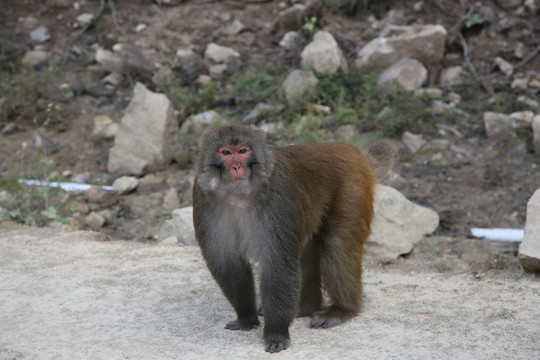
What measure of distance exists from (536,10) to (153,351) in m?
8.72

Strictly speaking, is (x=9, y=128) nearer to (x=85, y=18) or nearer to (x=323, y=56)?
(x=85, y=18)

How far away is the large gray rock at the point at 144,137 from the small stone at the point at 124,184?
277 mm

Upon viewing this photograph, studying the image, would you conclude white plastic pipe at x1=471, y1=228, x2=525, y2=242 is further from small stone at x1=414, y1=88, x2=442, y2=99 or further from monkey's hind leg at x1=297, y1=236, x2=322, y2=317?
monkey's hind leg at x1=297, y1=236, x2=322, y2=317

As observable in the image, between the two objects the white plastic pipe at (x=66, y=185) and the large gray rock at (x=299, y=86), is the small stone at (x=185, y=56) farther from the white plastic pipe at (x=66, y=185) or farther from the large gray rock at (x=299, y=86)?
the white plastic pipe at (x=66, y=185)

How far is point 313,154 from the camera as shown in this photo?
4.78 m

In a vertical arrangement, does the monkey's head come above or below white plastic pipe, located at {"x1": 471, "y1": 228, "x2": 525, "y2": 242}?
above

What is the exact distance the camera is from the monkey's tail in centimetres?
532

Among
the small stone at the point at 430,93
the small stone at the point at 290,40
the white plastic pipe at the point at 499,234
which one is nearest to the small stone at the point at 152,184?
the small stone at the point at 290,40

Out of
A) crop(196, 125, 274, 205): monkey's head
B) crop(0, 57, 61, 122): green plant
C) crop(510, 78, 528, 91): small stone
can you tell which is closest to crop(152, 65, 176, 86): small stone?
crop(0, 57, 61, 122): green plant

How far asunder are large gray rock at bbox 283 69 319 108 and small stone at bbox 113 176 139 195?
244 cm

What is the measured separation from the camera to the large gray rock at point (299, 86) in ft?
30.2

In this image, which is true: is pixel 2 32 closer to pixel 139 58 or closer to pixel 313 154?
pixel 139 58

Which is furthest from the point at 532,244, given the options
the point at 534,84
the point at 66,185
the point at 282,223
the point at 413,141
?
the point at 66,185

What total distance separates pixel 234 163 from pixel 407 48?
6519 millimetres
